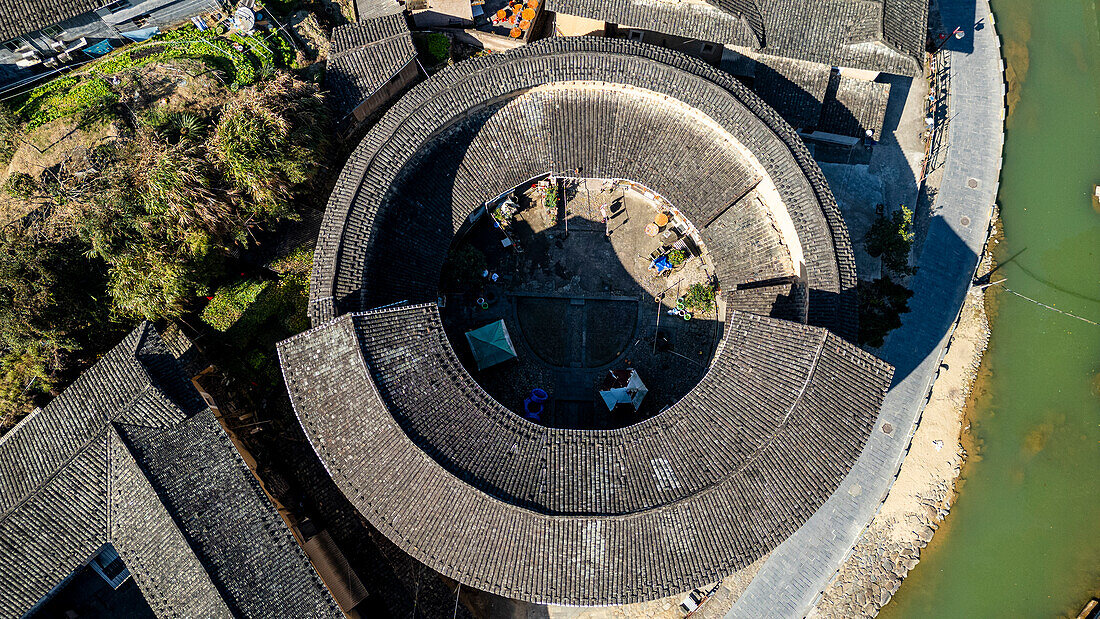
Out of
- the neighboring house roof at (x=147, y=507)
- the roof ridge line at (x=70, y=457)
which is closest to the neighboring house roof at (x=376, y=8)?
the neighboring house roof at (x=147, y=507)

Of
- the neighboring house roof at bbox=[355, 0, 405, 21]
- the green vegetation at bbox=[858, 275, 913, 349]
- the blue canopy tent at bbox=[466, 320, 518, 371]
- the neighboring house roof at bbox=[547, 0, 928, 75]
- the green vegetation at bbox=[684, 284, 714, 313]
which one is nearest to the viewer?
the neighboring house roof at bbox=[547, 0, 928, 75]

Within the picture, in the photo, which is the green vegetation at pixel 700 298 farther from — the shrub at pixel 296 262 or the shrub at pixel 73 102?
the shrub at pixel 73 102

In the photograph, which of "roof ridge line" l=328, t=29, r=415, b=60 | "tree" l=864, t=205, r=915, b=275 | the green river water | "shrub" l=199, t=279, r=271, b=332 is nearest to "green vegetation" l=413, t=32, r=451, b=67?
"roof ridge line" l=328, t=29, r=415, b=60

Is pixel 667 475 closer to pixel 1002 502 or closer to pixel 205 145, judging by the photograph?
pixel 1002 502

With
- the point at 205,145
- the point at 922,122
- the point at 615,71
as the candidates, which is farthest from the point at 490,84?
the point at 922,122

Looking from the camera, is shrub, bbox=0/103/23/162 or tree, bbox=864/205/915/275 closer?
shrub, bbox=0/103/23/162

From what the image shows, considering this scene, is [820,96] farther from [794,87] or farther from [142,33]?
[142,33]

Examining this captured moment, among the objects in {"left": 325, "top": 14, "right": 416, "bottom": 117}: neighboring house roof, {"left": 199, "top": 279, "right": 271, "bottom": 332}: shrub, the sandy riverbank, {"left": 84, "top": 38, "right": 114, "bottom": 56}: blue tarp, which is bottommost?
the sandy riverbank

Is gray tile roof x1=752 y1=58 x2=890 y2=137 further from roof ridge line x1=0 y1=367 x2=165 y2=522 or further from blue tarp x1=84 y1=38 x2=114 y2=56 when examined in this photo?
blue tarp x1=84 y1=38 x2=114 y2=56
